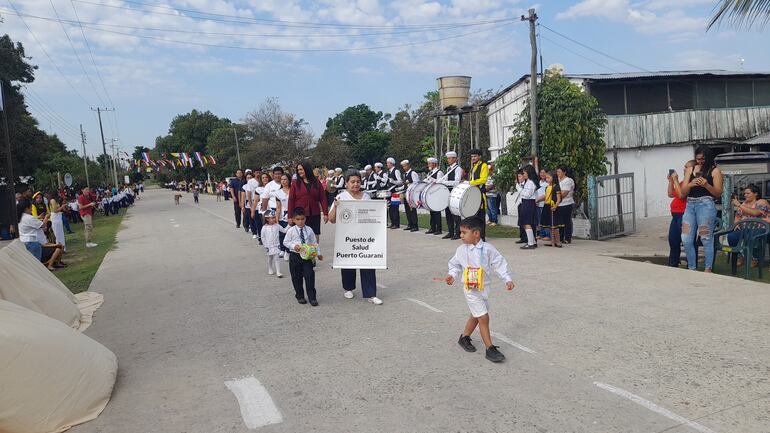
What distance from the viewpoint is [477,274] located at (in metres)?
5.56

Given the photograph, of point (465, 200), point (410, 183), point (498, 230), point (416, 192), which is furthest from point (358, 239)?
point (498, 230)

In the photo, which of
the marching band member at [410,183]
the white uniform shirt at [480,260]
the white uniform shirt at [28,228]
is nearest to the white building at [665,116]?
the marching band member at [410,183]

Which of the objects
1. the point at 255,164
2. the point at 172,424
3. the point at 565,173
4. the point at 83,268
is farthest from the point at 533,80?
the point at 255,164

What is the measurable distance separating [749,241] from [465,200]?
4837mm

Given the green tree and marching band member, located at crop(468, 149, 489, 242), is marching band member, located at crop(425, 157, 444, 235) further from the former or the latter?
the green tree

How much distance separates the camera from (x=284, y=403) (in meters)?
4.80

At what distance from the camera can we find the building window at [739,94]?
23188 millimetres

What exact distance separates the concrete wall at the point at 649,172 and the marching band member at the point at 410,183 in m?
9.35

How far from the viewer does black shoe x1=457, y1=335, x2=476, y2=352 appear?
19.0ft

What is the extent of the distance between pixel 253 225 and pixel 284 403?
1208 centimetres

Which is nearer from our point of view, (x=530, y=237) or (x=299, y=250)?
(x=299, y=250)

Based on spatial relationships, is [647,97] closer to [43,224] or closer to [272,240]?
[272,240]

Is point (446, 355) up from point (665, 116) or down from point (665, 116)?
down

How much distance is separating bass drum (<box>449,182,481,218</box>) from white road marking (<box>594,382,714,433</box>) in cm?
676
